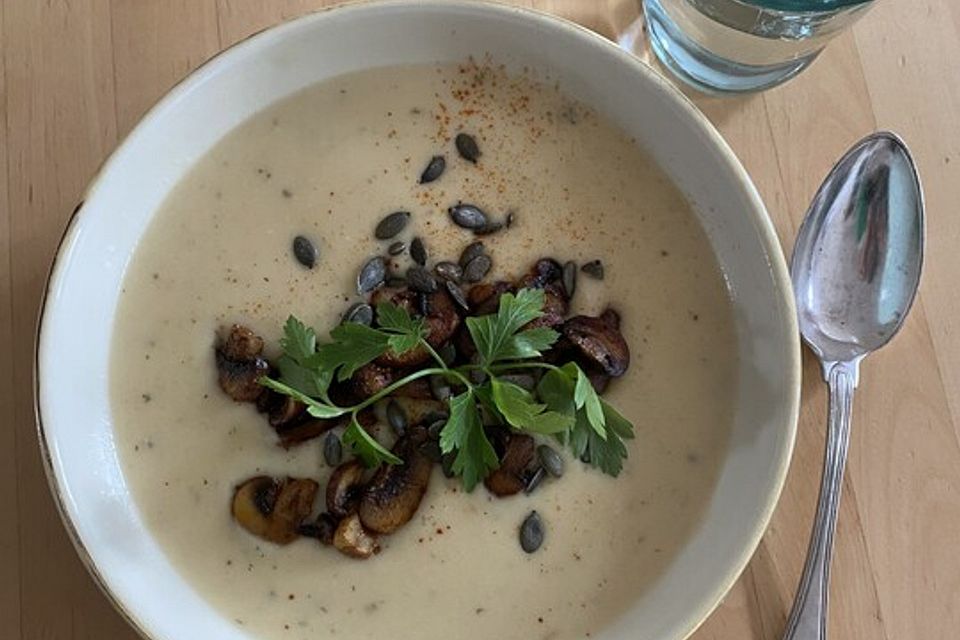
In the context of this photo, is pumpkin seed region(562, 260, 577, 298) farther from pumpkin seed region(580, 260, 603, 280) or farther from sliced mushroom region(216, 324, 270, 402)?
sliced mushroom region(216, 324, 270, 402)

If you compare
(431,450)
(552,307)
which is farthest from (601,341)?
(431,450)

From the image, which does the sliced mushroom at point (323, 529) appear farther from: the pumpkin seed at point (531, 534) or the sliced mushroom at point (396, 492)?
the pumpkin seed at point (531, 534)

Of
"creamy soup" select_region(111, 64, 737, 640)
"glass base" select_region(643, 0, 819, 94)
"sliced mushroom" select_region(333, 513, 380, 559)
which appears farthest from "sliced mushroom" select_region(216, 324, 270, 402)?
"glass base" select_region(643, 0, 819, 94)

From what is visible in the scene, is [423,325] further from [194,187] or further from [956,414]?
[956,414]

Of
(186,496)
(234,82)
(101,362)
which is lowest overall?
(186,496)

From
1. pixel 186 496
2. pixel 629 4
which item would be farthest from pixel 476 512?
pixel 629 4

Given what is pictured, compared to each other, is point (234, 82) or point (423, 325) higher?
point (234, 82)

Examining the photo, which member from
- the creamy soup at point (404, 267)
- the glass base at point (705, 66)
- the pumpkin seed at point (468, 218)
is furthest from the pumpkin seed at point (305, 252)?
the glass base at point (705, 66)
